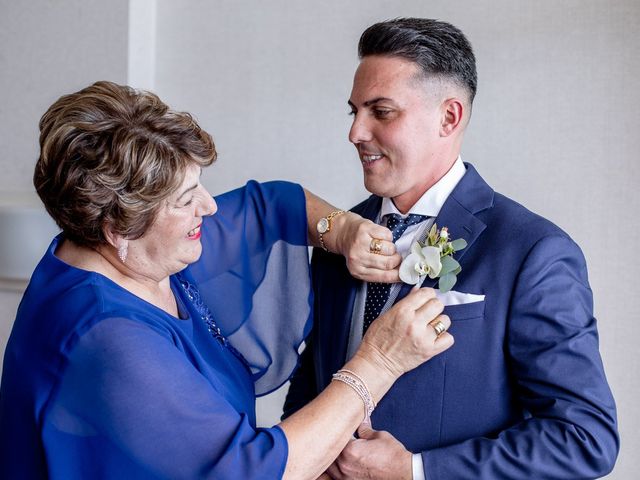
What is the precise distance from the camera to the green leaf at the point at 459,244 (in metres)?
1.62

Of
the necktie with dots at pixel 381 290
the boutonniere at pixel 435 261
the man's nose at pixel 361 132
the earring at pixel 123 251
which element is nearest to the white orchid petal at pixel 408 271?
the boutonniere at pixel 435 261

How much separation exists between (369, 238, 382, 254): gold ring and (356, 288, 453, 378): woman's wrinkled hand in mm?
165

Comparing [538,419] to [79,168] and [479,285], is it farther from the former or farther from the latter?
[79,168]

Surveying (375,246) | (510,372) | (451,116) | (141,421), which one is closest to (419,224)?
(375,246)

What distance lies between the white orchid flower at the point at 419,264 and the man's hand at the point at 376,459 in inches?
14.0

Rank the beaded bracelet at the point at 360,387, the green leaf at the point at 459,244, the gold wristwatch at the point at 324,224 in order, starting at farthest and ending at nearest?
the gold wristwatch at the point at 324,224, the green leaf at the point at 459,244, the beaded bracelet at the point at 360,387

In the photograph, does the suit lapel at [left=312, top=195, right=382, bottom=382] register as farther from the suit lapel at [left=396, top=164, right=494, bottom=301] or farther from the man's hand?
the man's hand

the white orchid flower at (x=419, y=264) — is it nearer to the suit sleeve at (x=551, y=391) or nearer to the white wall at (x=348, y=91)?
the suit sleeve at (x=551, y=391)

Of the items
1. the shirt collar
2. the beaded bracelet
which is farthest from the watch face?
the beaded bracelet

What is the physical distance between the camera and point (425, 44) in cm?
177

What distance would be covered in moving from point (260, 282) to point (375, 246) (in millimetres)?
373

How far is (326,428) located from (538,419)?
462mm

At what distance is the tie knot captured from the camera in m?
1.82

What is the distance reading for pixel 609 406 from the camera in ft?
5.15
